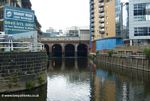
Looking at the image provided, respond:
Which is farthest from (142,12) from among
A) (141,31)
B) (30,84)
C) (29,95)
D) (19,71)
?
(29,95)

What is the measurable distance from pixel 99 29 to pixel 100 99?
13497 cm

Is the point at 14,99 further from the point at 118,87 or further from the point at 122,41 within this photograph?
the point at 122,41

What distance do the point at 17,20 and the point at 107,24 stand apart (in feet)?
394

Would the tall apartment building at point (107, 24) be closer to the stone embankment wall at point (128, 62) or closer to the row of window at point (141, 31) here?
the stone embankment wall at point (128, 62)

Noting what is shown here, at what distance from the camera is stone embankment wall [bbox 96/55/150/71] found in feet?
310

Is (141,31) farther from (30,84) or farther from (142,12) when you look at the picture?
(30,84)

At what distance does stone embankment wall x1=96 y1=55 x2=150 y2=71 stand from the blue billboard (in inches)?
1862

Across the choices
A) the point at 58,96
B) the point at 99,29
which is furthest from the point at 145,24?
the point at 58,96

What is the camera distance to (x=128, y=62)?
4326 inches

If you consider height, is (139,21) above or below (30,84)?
above

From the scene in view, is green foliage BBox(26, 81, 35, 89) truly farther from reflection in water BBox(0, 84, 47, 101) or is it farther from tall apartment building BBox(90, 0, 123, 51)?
tall apartment building BBox(90, 0, 123, 51)

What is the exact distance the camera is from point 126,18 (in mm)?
137375

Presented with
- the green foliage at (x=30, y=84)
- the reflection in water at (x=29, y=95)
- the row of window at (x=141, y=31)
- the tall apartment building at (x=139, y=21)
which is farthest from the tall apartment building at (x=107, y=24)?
the reflection in water at (x=29, y=95)

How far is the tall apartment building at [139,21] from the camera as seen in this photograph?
4852 inches
